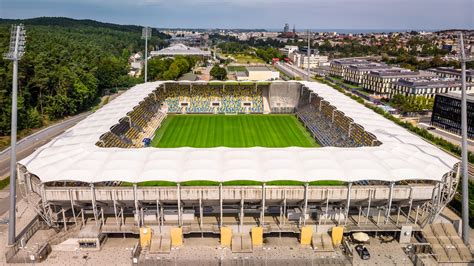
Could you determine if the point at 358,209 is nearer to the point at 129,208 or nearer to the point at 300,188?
the point at 300,188

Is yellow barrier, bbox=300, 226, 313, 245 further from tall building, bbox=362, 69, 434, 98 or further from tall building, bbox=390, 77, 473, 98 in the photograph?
tall building, bbox=362, 69, 434, 98

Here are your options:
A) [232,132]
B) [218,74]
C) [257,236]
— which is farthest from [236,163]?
[218,74]

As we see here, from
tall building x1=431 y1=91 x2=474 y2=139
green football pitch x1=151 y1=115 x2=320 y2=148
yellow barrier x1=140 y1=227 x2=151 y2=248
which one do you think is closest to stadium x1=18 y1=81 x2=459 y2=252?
yellow barrier x1=140 y1=227 x2=151 y2=248

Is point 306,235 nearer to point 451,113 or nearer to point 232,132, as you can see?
point 232,132

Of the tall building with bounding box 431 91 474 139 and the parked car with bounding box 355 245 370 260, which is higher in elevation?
the tall building with bounding box 431 91 474 139

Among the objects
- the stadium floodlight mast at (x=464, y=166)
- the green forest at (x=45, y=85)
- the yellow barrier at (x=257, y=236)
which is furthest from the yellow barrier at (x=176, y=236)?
the green forest at (x=45, y=85)
